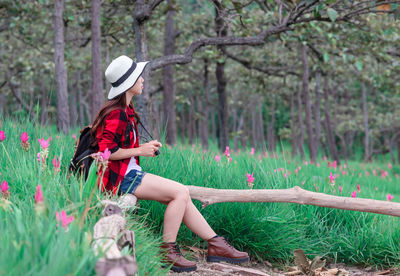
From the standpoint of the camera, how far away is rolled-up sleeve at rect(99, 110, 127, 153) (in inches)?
128

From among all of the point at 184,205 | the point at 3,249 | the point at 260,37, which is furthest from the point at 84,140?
the point at 260,37

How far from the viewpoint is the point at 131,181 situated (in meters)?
3.39

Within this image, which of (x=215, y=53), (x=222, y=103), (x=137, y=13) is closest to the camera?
(x=137, y=13)

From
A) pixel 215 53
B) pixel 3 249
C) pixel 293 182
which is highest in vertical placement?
pixel 215 53

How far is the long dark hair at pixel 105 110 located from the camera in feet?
10.9

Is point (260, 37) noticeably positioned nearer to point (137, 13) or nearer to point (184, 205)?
point (137, 13)

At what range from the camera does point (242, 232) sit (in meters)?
4.11

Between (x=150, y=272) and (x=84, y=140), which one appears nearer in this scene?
(x=150, y=272)

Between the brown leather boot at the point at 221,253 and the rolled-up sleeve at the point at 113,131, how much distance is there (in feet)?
3.85

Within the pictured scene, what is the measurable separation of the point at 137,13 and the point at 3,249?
4.68 metres

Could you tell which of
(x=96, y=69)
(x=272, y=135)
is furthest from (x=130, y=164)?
(x=272, y=135)

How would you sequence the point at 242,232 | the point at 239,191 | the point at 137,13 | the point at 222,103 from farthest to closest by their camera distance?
the point at 222,103
the point at 137,13
the point at 242,232
the point at 239,191

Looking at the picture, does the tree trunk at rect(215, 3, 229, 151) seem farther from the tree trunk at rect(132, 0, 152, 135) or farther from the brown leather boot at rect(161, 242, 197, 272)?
the brown leather boot at rect(161, 242, 197, 272)

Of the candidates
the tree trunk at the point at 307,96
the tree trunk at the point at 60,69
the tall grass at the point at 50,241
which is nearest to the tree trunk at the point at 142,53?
the tree trunk at the point at 60,69
